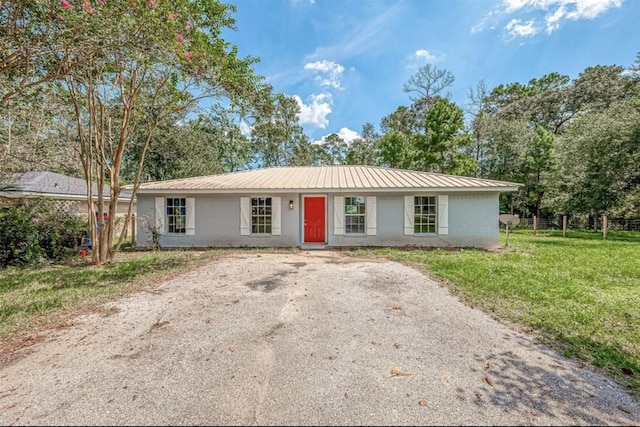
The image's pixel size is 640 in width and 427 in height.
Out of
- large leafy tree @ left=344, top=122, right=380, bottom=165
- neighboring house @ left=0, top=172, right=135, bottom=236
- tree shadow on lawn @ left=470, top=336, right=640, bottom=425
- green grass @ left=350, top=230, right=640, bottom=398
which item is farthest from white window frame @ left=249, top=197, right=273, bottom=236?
large leafy tree @ left=344, top=122, right=380, bottom=165

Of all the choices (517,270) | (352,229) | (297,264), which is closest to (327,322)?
(297,264)

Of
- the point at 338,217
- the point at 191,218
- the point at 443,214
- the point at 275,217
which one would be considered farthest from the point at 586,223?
the point at 191,218

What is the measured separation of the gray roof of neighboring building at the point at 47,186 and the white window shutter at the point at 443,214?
13.5 m

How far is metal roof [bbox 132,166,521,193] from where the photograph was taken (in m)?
9.49

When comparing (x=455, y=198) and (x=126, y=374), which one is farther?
(x=455, y=198)

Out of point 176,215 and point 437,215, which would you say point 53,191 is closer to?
point 176,215

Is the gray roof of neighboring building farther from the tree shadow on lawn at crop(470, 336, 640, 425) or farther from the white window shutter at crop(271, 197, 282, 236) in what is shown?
the tree shadow on lawn at crop(470, 336, 640, 425)

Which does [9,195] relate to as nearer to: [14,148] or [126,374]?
[14,148]

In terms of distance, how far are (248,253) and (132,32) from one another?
6192mm

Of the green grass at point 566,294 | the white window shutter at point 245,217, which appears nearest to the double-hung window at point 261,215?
the white window shutter at point 245,217

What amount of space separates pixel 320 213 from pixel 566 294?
714 cm

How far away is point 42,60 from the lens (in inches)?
213

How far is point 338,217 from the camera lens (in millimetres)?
10156

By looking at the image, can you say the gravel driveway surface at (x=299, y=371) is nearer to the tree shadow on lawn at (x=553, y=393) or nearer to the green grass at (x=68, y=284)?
the tree shadow on lawn at (x=553, y=393)
